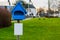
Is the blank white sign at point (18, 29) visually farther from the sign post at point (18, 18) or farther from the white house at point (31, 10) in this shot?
the white house at point (31, 10)

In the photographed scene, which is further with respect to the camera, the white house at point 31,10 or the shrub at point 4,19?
the white house at point 31,10

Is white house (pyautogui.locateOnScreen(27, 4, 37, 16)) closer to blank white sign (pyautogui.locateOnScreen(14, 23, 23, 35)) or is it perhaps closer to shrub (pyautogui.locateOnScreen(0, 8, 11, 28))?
shrub (pyautogui.locateOnScreen(0, 8, 11, 28))

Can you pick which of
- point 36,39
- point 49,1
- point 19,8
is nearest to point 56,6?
point 49,1

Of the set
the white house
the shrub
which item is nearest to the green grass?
the shrub

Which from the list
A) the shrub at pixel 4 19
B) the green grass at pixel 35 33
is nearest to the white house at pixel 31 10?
the shrub at pixel 4 19

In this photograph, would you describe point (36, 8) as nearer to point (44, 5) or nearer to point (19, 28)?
point (44, 5)

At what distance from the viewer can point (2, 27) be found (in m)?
18.6

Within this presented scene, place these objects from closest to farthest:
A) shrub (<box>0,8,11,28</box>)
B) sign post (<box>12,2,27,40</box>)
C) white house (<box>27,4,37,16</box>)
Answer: sign post (<box>12,2,27,40</box>) < shrub (<box>0,8,11,28</box>) < white house (<box>27,4,37,16</box>)

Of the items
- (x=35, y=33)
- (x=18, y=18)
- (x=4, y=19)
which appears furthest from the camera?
(x=4, y=19)

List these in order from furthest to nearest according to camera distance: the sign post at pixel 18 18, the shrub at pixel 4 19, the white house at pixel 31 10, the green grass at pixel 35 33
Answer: the white house at pixel 31 10
the shrub at pixel 4 19
the green grass at pixel 35 33
the sign post at pixel 18 18

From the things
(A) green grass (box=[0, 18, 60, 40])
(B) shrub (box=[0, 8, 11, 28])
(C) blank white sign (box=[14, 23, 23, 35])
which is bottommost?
Result: (A) green grass (box=[0, 18, 60, 40])

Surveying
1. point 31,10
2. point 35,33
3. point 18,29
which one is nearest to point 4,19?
point 35,33

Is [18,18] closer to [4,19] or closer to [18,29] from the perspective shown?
A: [18,29]

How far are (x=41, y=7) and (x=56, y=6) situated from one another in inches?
242
